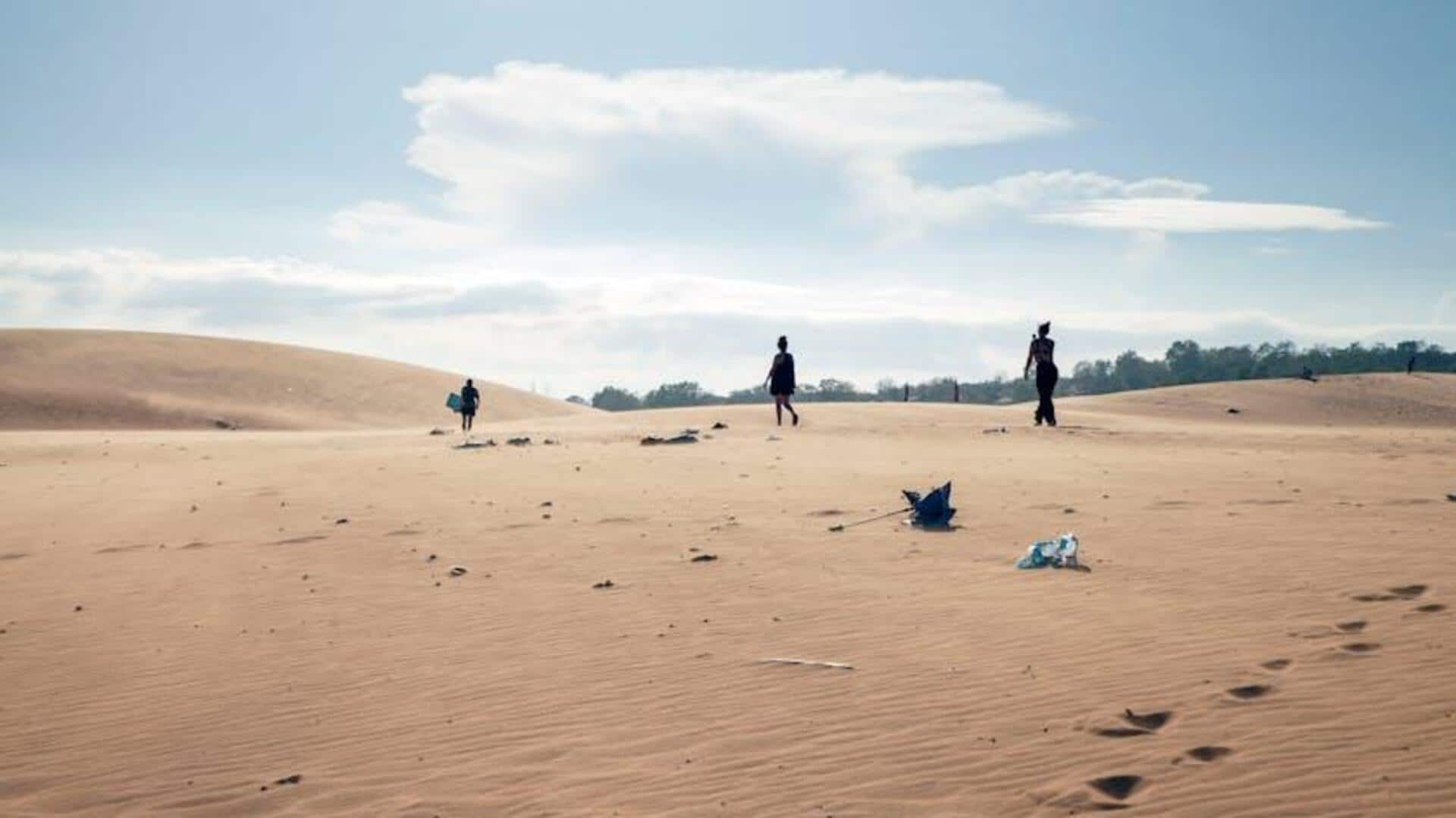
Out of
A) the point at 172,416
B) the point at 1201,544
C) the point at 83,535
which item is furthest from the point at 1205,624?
the point at 172,416

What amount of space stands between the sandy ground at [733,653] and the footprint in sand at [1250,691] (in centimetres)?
1

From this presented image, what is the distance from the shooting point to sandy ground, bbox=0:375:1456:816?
5285 mm

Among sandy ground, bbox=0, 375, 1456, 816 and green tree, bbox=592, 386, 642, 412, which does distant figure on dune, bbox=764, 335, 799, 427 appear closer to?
sandy ground, bbox=0, 375, 1456, 816


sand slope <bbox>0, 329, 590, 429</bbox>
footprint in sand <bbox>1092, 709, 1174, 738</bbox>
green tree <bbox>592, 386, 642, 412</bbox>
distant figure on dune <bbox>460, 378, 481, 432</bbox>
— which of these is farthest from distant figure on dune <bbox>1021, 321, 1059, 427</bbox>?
green tree <bbox>592, 386, 642, 412</bbox>

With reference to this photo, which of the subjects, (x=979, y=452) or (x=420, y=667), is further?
(x=979, y=452)

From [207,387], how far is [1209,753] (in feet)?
214

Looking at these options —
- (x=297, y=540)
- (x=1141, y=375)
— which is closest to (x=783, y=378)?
(x=297, y=540)

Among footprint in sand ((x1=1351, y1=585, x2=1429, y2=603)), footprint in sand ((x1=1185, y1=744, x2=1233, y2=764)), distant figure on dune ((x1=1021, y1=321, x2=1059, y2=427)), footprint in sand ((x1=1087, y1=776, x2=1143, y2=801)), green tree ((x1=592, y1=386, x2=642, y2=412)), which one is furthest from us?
green tree ((x1=592, y1=386, x2=642, y2=412))

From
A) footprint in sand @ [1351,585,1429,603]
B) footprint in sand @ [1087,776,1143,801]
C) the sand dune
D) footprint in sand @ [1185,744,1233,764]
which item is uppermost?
the sand dune

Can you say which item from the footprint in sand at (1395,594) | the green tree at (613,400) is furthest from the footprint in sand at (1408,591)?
the green tree at (613,400)

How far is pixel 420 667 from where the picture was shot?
7.28m

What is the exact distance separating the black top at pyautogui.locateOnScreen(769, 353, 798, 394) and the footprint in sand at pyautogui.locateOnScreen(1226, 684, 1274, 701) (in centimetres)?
2193

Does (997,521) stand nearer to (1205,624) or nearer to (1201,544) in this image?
(1201,544)

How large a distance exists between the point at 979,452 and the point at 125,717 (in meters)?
16.9
